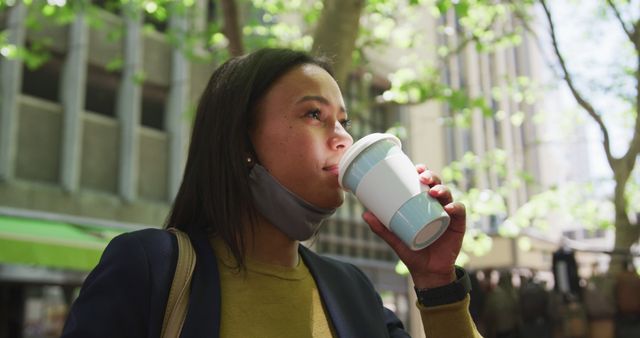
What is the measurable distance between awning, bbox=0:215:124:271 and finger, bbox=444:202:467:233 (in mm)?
7301

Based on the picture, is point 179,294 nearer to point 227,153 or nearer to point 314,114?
point 227,153

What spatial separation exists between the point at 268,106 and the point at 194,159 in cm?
24

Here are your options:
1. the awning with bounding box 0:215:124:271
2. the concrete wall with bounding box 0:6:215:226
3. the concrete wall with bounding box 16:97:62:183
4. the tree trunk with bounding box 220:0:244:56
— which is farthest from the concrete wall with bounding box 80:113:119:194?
the tree trunk with bounding box 220:0:244:56

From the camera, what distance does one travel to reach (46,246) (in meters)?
8.45

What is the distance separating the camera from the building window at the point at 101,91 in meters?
14.0

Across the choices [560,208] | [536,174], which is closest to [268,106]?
[560,208]

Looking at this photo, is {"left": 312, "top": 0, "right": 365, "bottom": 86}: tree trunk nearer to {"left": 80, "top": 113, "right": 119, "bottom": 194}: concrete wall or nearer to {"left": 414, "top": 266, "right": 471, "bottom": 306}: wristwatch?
{"left": 414, "top": 266, "right": 471, "bottom": 306}: wristwatch

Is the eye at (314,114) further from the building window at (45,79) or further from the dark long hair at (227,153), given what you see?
the building window at (45,79)

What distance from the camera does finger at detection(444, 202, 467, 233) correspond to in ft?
5.04

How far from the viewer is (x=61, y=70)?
1346cm

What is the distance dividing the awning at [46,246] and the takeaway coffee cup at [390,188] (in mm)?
7244

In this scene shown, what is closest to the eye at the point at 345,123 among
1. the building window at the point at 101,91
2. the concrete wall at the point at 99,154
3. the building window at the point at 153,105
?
the concrete wall at the point at 99,154

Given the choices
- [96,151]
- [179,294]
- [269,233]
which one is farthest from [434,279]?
[96,151]

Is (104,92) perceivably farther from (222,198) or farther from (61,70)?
(222,198)
